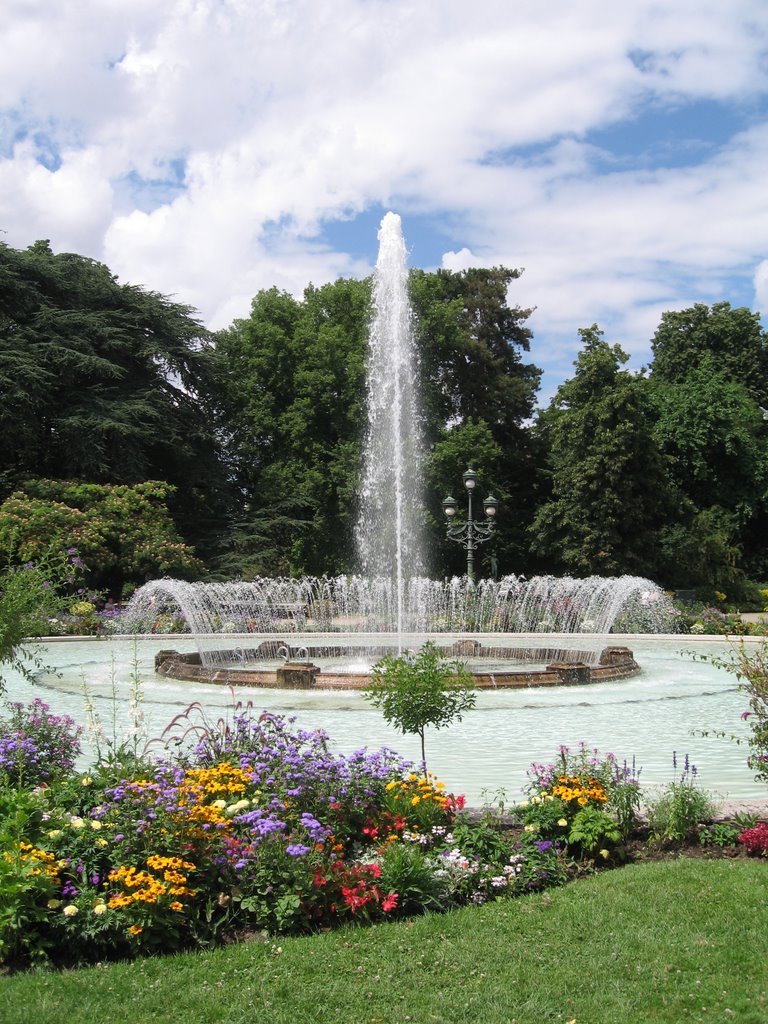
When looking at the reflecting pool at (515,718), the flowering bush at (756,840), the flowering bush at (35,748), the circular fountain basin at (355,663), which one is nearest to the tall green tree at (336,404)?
the circular fountain basin at (355,663)

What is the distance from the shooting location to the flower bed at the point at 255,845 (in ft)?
13.9

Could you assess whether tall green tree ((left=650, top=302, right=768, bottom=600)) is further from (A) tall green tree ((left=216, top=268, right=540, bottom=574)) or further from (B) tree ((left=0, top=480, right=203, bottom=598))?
(B) tree ((left=0, top=480, right=203, bottom=598))

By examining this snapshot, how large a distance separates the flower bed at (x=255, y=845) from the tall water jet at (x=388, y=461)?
2790cm

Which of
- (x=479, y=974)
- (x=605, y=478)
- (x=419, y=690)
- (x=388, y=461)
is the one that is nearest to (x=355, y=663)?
(x=419, y=690)

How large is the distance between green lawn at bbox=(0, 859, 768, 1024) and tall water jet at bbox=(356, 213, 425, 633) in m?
29.0

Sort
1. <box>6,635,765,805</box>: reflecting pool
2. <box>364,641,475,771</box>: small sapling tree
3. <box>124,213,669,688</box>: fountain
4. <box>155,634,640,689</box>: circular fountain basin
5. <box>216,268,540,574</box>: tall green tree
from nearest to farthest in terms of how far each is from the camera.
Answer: <box>364,641,475,771</box>: small sapling tree → <box>6,635,765,805</box>: reflecting pool → <box>155,634,640,689</box>: circular fountain basin → <box>124,213,669,688</box>: fountain → <box>216,268,540,574</box>: tall green tree

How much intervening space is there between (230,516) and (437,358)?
32.2 ft

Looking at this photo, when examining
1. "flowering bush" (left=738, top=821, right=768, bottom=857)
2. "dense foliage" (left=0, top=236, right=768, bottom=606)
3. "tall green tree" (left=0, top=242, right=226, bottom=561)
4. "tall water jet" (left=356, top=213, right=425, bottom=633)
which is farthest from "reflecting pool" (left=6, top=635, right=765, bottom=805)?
"tall water jet" (left=356, top=213, right=425, bottom=633)

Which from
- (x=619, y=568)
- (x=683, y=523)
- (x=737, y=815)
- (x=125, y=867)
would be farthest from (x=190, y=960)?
(x=683, y=523)

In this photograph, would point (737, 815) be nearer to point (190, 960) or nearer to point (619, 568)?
point (190, 960)

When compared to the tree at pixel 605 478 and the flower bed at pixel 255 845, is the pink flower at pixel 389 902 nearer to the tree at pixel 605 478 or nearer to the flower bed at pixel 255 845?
the flower bed at pixel 255 845

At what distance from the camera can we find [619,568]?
32344 mm

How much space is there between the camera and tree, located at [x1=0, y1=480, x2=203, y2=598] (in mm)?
27141

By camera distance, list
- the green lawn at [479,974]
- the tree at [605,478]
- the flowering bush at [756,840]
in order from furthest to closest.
Answer: the tree at [605,478] < the flowering bush at [756,840] < the green lawn at [479,974]
